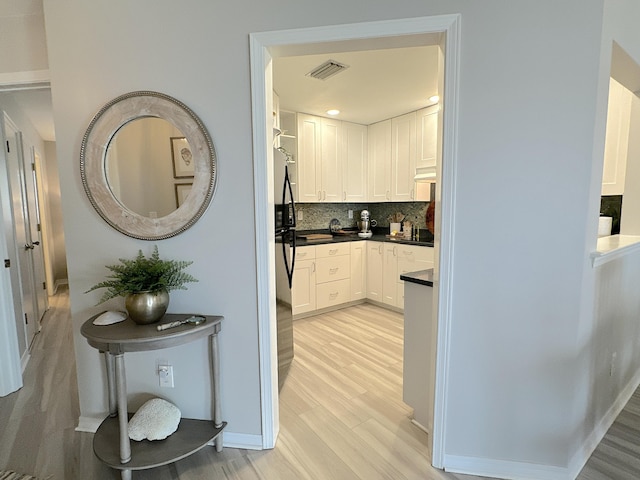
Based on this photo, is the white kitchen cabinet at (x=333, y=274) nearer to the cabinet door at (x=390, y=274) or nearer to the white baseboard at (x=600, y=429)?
the cabinet door at (x=390, y=274)

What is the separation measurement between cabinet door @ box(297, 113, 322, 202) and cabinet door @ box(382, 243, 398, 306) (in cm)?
117

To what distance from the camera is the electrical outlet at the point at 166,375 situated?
1.74 m

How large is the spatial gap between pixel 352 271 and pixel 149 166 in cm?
295

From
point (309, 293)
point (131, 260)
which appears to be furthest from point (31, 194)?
point (309, 293)

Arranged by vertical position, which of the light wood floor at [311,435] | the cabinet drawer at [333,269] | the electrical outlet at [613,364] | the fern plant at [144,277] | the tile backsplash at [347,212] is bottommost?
the light wood floor at [311,435]

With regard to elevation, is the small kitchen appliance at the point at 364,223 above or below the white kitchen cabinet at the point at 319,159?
below

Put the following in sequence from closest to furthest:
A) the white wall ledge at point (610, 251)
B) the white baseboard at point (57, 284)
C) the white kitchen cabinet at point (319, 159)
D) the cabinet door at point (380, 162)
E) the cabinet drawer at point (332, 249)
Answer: the white wall ledge at point (610, 251), the cabinet drawer at point (332, 249), the white kitchen cabinet at point (319, 159), the cabinet door at point (380, 162), the white baseboard at point (57, 284)

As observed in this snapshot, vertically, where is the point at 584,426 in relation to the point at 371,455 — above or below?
above

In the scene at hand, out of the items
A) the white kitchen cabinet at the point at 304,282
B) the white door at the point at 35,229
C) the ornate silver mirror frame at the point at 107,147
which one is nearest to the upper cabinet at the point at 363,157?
the white kitchen cabinet at the point at 304,282

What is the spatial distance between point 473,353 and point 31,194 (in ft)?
16.1

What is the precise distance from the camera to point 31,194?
12.2ft

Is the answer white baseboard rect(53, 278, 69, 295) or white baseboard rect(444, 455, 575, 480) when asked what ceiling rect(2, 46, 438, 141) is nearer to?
white baseboard rect(444, 455, 575, 480)

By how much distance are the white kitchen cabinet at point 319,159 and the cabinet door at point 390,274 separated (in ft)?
3.32

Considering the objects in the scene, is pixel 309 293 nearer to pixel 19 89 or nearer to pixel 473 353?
pixel 473 353
